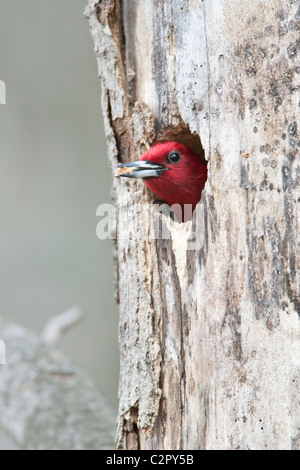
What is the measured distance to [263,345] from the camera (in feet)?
7.16

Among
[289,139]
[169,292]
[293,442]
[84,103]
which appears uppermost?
[84,103]

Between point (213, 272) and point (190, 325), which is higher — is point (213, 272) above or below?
above

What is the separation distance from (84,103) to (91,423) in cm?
474

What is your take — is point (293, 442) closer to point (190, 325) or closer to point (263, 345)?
point (263, 345)

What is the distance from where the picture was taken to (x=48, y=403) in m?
3.56

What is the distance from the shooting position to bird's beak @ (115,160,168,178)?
274 cm

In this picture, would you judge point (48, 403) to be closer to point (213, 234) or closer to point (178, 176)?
point (178, 176)

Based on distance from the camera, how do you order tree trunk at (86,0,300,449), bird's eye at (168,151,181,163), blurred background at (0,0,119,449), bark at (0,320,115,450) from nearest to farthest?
tree trunk at (86,0,300,449) < bird's eye at (168,151,181,163) < bark at (0,320,115,450) < blurred background at (0,0,119,449)

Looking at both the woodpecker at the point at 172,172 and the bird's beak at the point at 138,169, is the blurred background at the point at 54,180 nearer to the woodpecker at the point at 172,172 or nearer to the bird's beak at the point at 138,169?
the woodpecker at the point at 172,172

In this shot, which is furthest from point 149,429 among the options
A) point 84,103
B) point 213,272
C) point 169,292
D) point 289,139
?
point 84,103

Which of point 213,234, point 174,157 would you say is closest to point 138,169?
point 174,157

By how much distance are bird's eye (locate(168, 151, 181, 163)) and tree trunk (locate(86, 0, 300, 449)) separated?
110 millimetres

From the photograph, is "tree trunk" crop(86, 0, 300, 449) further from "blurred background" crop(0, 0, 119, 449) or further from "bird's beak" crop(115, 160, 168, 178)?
"blurred background" crop(0, 0, 119, 449)

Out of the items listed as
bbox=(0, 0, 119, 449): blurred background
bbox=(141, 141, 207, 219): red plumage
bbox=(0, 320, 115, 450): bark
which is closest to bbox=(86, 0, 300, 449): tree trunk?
bbox=(141, 141, 207, 219): red plumage
